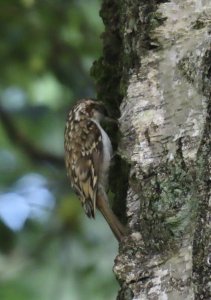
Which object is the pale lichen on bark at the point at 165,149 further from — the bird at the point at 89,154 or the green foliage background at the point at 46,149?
the green foliage background at the point at 46,149

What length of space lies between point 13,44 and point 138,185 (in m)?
2.25

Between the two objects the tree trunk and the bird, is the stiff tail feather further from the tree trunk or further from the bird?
the tree trunk

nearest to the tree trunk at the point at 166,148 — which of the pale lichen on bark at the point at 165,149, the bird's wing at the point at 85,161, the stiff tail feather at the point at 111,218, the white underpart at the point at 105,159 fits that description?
the pale lichen on bark at the point at 165,149

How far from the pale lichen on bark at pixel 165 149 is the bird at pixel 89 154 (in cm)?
59

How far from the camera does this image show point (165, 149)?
8.29ft

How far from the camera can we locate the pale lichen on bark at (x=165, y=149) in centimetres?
241

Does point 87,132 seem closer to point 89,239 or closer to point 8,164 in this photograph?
point 89,239

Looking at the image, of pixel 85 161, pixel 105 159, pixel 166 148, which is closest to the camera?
pixel 166 148

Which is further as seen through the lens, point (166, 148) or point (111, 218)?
point (111, 218)

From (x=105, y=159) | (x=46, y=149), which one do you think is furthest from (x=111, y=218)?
(x=46, y=149)

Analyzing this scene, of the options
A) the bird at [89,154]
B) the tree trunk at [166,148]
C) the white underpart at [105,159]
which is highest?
the bird at [89,154]

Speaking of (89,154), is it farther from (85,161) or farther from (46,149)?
(46,149)

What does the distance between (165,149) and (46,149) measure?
7.18 feet

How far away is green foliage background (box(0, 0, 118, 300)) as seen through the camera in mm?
3869
